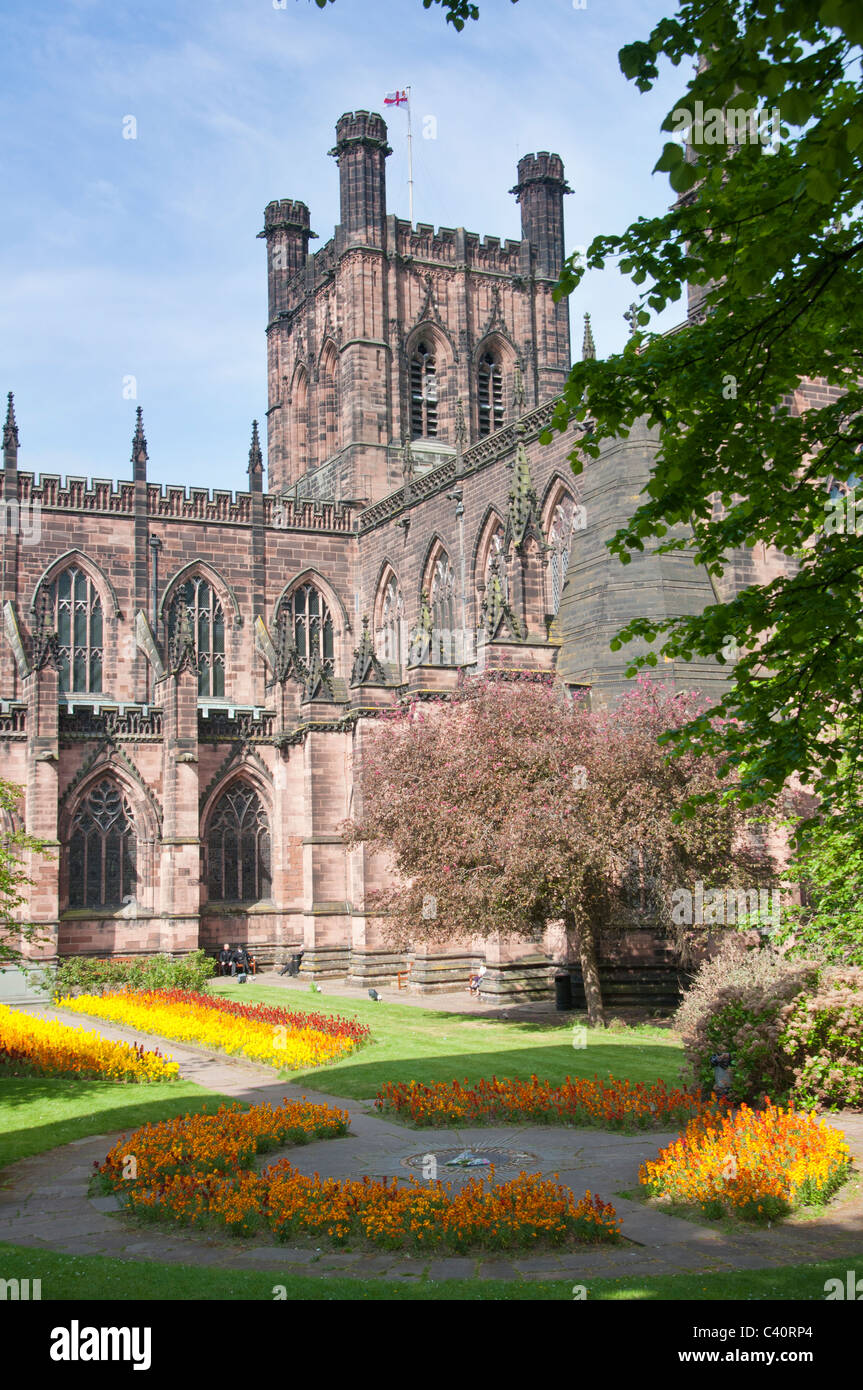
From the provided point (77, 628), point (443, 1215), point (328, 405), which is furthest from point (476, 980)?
point (328, 405)

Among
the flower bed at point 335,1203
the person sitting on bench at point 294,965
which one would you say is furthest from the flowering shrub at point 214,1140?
the person sitting on bench at point 294,965

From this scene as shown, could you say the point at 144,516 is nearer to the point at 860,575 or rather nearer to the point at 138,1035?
the point at 138,1035

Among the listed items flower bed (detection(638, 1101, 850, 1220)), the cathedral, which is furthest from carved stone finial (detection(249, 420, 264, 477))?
flower bed (detection(638, 1101, 850, 1220))

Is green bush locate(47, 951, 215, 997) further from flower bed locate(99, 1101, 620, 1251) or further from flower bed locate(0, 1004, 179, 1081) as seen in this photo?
flower bed locate(99, 1101, 620, 1251)

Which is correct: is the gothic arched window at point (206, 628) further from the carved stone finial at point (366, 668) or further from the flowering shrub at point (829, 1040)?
the flowering shrub at point (829, 1040)

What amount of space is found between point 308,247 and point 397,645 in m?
23.4

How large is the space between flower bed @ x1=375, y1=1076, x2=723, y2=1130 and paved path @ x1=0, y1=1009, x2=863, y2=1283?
0.22 metres

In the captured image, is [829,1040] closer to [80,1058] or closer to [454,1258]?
[454,1258]

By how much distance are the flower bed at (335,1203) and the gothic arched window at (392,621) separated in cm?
3356

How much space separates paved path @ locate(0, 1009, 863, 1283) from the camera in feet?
30.3

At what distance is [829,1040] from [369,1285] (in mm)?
7115

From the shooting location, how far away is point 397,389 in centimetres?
5106
